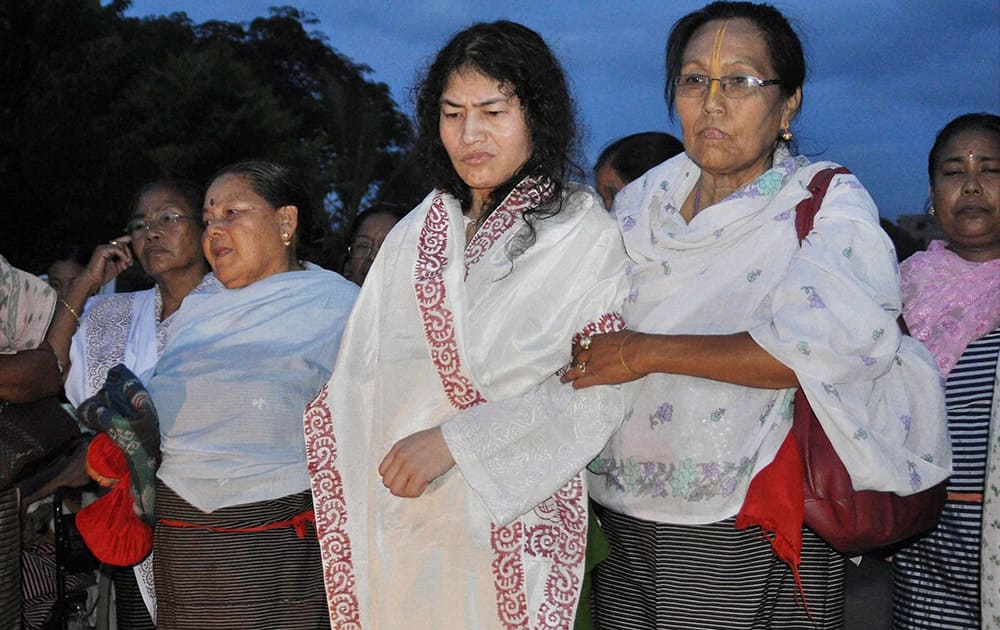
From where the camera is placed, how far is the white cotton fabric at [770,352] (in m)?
2.34

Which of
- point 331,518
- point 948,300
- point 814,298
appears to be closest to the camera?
point 814,298

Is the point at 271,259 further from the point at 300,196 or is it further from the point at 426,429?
the point at 426,429

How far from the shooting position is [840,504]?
7.78 feet

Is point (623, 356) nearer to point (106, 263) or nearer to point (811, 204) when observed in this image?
point (811, 204)

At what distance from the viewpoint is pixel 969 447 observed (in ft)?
10.7

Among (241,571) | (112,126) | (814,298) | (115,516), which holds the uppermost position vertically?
(112,126)

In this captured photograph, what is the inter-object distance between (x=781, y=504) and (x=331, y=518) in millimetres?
1122

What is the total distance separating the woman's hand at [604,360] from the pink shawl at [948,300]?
53.6 inches

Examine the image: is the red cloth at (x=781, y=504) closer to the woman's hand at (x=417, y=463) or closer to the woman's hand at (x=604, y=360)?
the woman's hand at (x=604, y=360)

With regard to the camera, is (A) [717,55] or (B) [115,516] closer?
(A) [717,55]

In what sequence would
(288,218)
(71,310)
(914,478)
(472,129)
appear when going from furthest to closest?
1. (71,310)
2. (288,218)
3. (472,129)
4. (914,478)

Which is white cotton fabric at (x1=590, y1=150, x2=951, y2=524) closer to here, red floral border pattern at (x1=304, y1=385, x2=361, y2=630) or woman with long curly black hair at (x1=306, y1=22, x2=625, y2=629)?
woman with long curly black hair at (x1=306, y1=22, x2=625, y2=629)

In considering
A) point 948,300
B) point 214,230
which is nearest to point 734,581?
point 948,300

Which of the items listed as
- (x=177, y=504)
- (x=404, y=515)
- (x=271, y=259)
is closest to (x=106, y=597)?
(x=177, y=504)
